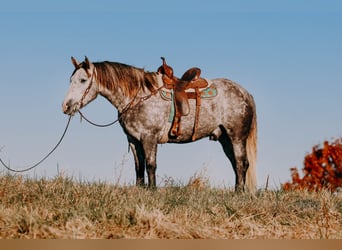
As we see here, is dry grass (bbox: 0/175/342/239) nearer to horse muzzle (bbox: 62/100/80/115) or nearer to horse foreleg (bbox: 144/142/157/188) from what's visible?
horse foreleg (bbox: 144/142/157/188)

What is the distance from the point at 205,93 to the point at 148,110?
4.07 ft

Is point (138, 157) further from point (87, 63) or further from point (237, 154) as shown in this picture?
point (237, 154)

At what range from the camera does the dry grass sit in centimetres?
584

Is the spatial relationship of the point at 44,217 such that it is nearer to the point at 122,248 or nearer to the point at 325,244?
the point at 122,248

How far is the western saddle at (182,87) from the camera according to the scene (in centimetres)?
953

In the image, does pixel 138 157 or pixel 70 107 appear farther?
pixel 138 157

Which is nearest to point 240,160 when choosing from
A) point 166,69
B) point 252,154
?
point 252,154

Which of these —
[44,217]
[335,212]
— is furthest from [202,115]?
[44,217]

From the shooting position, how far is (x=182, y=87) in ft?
32.0

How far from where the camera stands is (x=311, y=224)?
22.4 ft

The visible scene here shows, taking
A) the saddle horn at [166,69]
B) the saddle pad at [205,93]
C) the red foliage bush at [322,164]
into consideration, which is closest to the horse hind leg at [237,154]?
the saddle pad at [205,93]

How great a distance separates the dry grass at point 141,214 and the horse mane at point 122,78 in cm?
188

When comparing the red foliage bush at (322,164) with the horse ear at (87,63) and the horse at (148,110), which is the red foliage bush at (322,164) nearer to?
the horse at (148,110)

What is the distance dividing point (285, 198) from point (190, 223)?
316cm
